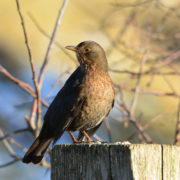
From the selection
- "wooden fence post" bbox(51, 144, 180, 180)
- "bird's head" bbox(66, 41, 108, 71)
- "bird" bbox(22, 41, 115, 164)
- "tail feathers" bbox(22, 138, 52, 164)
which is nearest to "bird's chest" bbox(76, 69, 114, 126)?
"bird" bbox(22, 41, 115, 164)

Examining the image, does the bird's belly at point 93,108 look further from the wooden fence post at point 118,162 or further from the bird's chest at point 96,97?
the wooden fence post at point 118,162

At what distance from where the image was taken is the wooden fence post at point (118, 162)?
3234 mm

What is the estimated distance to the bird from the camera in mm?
5031

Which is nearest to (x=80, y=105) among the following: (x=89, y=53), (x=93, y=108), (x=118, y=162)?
(x=93, y=108)

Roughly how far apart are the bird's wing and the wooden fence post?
146cm

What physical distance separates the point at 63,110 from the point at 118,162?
77.7 inches

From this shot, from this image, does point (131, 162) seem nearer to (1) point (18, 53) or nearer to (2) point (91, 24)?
(2) point (91, 24)

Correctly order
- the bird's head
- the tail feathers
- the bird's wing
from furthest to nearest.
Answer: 1. the bird's head
2. the bird's wing
3. the tail feathers

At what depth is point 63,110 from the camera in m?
5.16

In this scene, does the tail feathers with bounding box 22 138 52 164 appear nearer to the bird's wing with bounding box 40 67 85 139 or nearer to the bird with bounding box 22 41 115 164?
the bird with bounding box 22 41 115 164

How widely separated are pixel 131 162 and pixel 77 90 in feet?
6.93

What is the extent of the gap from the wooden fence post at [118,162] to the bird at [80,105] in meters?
1.35

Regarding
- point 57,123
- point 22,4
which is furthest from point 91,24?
Result: point 57,123

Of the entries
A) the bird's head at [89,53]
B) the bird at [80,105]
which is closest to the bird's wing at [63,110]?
the bird at [80,105]
